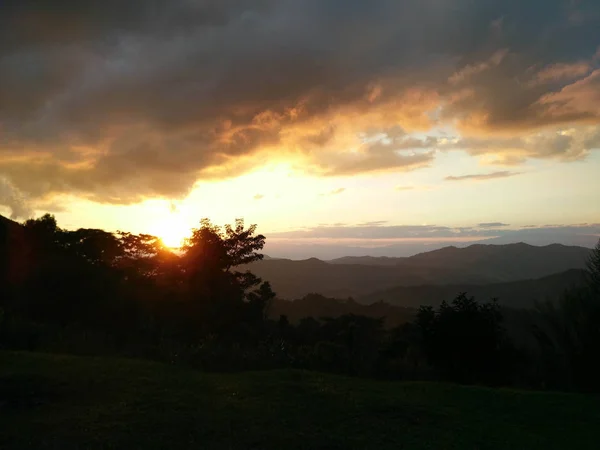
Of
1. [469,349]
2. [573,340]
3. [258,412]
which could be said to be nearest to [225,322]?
[469,349]

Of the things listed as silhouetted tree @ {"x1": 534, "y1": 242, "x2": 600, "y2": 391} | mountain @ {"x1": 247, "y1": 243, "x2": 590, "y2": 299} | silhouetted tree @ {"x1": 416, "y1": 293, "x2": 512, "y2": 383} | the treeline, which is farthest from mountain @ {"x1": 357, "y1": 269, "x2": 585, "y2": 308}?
silhouetted tree @ {"x1": 416, "y1": 293, "x2": 512, "y2": 383}

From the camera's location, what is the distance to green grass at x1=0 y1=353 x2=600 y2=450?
7.43 meters

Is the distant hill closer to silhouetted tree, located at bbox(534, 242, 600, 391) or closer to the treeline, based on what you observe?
the treeline

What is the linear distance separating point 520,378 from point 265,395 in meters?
9.85

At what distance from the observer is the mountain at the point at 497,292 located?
299ft

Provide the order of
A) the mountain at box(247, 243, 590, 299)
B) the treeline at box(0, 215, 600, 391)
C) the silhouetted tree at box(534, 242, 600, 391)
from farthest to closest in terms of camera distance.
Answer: the mountain at box(247, 243, 590, 299)
the treeline at box(0, 215, 600, 391)
the silhouetted tree at box(534, 242, 600, 391)

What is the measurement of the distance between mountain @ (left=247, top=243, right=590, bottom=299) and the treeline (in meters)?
98.3

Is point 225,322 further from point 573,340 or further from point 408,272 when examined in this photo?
point 408,272

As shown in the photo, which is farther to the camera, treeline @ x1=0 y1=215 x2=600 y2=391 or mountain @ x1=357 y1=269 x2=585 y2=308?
mountain @ x1=357 y1=269 x2=585 y2=308

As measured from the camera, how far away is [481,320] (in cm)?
1588

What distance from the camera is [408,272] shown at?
17438 centimetres

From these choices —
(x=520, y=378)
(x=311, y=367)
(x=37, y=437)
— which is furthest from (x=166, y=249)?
(x=37, y=437)

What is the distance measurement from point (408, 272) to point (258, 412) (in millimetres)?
171074

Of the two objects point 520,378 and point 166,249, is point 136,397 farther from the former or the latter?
point 166,249
